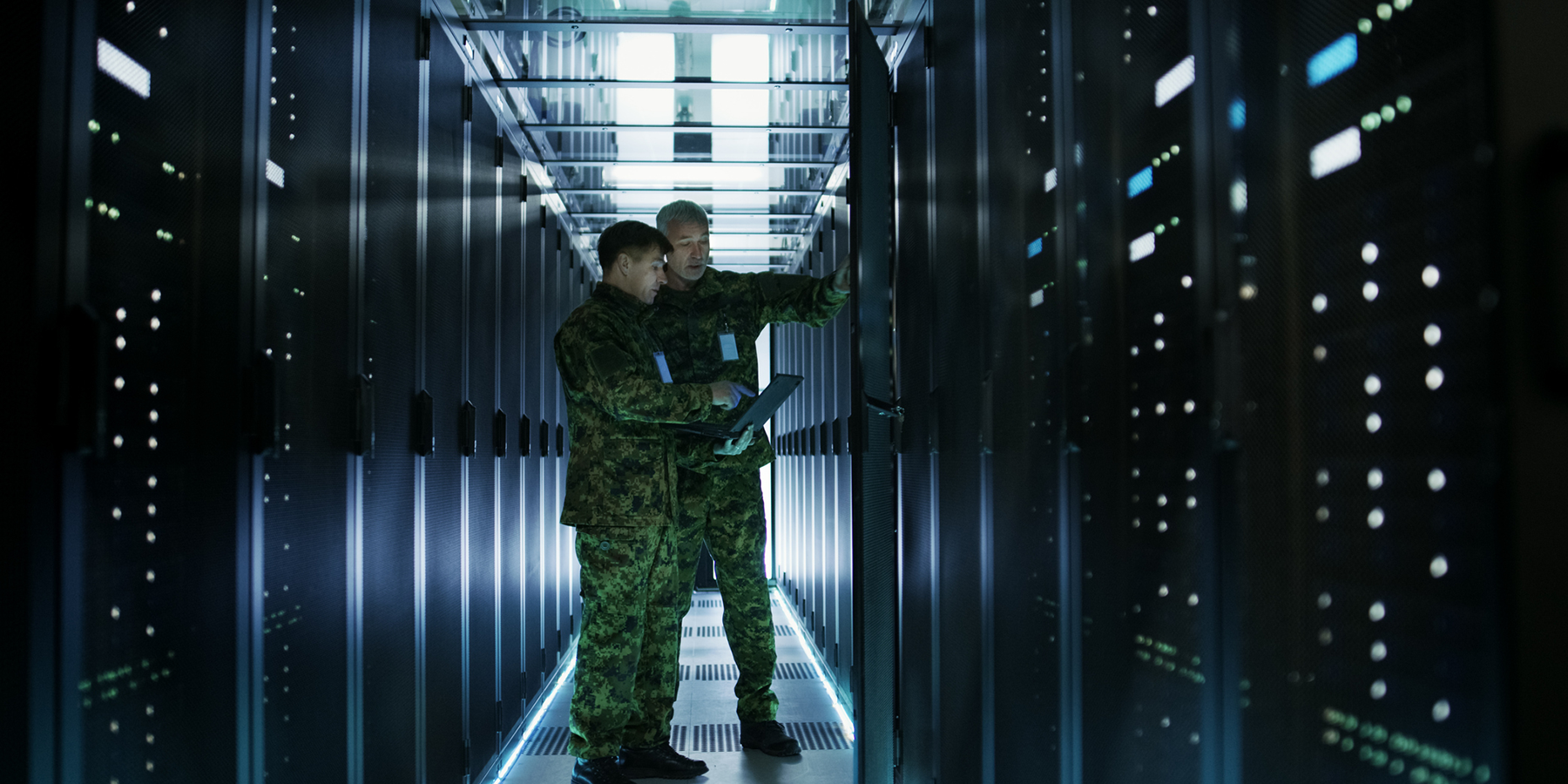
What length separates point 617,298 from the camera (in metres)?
2.88

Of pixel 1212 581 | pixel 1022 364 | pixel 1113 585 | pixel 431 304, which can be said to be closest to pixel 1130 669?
pixel 1113 585

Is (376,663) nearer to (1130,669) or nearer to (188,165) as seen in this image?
(188,165)

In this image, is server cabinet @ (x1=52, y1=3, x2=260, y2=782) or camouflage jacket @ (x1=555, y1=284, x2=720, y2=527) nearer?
server cabinet @ (x1=52, y1=3, x2=260, y2=782)

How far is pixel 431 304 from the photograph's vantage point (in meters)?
2.65

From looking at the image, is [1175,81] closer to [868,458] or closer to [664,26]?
[868,458]

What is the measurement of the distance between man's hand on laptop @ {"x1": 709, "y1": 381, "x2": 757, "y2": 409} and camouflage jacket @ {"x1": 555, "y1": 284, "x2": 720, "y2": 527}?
27 mm

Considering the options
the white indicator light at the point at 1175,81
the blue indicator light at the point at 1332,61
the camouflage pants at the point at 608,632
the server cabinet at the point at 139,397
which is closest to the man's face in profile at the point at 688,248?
the camouflage pants at the point at 608,632

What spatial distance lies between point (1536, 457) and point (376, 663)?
85.3 inches

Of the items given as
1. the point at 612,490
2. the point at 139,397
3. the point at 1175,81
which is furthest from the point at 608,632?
the point at 1175,81

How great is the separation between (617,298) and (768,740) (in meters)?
1.67

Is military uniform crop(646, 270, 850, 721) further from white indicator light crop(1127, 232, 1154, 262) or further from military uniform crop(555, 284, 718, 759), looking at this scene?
white indicator light crop(1127, 232, 1154, 262)

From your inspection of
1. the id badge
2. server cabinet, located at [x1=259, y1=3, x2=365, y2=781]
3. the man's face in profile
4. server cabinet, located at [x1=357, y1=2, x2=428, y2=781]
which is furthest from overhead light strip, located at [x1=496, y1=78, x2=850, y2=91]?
server cabinet, located at [x1=259, y1=3, x2=365, y2=781]

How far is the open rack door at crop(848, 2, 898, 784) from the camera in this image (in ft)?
7.22

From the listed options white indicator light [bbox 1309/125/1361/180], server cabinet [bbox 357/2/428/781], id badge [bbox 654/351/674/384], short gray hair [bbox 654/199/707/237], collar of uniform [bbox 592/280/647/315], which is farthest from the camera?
short gray hair [bbox 654/199/707/237]
